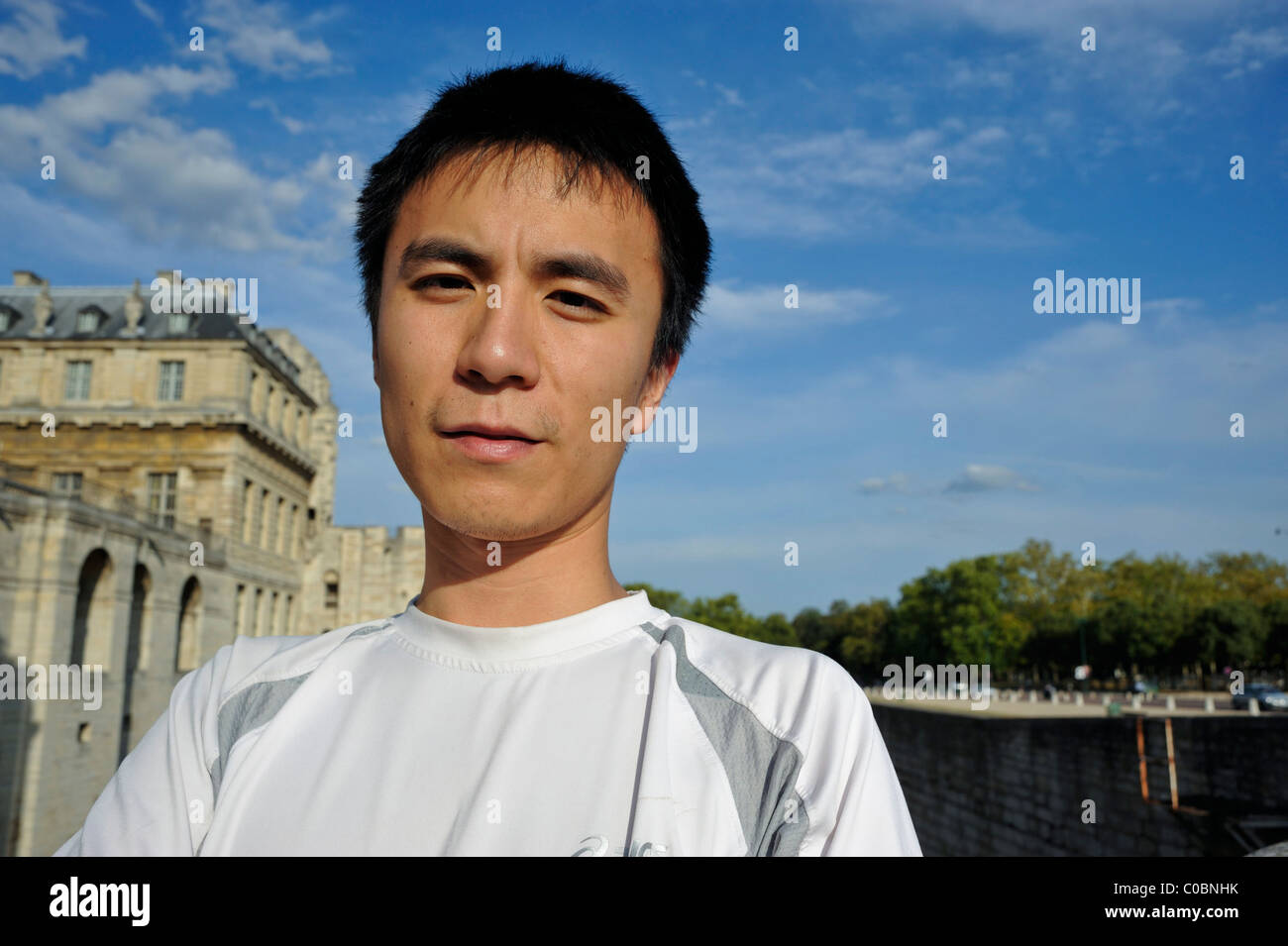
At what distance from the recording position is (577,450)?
1.73m

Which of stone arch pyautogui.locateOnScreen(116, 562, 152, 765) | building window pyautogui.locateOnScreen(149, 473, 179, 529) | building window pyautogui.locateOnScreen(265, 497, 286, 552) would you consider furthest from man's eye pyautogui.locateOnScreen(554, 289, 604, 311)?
building window pyautogui.locateOnScreen(265, 497, 286, 552)

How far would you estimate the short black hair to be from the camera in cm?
185

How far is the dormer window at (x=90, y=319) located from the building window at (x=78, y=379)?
1.45m

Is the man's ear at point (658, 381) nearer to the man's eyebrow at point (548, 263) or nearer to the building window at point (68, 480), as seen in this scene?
the man's eyebrow at point (548, 263)

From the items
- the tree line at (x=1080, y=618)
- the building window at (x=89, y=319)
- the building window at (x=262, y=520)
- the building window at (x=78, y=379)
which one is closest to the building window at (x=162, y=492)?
the building window at (x=262, y=520)

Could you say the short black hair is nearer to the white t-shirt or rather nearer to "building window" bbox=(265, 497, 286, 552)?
the white t-shirt

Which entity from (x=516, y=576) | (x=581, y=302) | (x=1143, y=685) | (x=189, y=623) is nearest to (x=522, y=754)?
(x=516, y=576)

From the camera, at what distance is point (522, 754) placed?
165 cm

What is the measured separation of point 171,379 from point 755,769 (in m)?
39.3

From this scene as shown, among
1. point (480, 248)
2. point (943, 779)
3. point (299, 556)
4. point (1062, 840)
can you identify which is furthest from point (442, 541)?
point (299, 556)

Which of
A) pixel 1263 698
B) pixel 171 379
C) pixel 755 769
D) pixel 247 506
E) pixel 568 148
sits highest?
pixel 171 379

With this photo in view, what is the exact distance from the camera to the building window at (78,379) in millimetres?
35656

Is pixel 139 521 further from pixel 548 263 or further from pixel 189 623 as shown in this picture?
pixel 548 263
